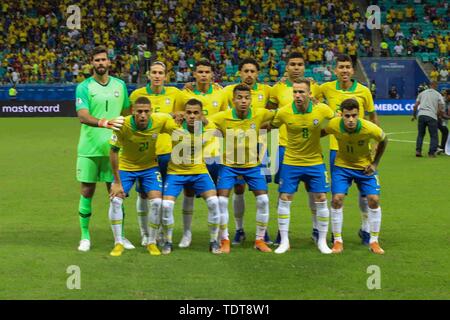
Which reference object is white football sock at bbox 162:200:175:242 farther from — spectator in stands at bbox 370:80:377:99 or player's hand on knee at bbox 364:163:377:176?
spectator in stands at bbox 370:80:377:99

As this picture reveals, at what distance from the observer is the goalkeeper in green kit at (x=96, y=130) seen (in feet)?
33.4

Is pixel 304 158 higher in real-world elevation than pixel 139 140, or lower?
lower

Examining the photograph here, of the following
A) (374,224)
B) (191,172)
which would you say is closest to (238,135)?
(191,172)

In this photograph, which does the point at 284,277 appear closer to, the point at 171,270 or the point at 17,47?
the point at 171,270

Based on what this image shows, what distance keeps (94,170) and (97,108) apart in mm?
772

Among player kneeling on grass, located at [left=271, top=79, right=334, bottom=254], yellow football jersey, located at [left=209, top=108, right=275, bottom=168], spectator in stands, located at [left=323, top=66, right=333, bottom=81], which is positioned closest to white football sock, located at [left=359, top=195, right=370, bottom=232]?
player kneeling on grass, located at [left=271, top=79, right=334, bottom=254]

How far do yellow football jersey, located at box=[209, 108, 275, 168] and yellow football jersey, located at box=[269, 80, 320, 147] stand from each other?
2.49ft

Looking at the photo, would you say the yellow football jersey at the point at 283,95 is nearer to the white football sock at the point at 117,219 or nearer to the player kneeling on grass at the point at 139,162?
the player kneeling on grass at the point at 139,162

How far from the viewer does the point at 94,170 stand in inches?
405

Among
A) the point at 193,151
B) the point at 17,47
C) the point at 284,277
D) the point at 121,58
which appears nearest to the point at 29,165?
the point at 193,151

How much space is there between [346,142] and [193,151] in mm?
1885

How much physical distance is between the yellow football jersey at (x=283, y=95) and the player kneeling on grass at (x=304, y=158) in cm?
72

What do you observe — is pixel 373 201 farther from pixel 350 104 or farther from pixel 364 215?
pixel 350 104

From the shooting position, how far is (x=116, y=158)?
384 inches
